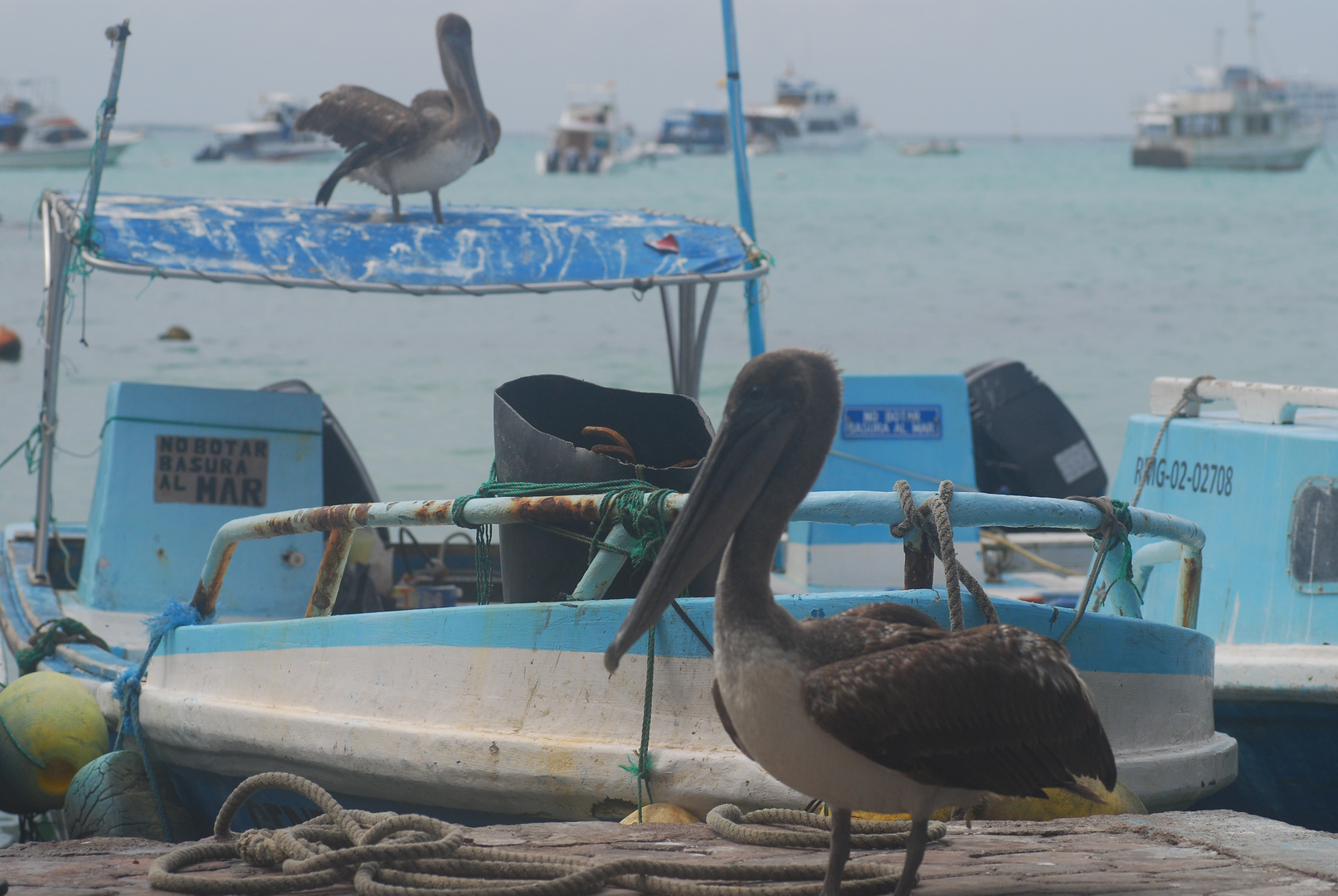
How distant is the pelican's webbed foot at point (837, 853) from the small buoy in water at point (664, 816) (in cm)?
86

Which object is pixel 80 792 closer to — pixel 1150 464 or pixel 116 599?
pixel 116 599

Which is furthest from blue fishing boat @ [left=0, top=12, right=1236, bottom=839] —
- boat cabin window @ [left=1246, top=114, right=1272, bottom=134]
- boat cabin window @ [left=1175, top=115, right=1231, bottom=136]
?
boat cabin window @ [left=1175, top=115, right=1231, bottom=136]

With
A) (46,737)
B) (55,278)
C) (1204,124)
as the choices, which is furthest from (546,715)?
(1204,124)

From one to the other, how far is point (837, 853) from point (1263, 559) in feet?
12.8

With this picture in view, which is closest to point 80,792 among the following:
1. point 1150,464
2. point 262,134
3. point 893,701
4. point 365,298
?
point 893,701

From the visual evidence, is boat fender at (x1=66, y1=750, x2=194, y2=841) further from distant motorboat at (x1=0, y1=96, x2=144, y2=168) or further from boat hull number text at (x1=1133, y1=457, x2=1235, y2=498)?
distant motorboat at (x1=0, y1=96, x2=144, y2=168)

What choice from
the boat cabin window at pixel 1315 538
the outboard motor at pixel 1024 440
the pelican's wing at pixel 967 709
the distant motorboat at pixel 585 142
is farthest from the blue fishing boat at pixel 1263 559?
the distant motorboat at pixel 585 142

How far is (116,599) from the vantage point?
7.23m

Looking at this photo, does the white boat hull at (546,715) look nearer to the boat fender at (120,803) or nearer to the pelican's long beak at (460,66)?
the boat fender at (120,803)

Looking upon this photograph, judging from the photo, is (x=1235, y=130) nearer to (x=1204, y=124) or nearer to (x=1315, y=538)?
(x=1204, y=124)

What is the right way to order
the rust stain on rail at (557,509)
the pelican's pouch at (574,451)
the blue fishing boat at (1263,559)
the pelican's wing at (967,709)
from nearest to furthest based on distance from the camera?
the pelican's wing at (967,709) < the rust stain on rail at (557,509) < the pelican's pouch at (574,451) < the blue fishing boat at (1263,559)

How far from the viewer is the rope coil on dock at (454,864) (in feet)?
10.5

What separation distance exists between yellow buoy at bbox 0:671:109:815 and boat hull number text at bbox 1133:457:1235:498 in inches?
191

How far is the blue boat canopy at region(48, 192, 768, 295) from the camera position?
6.40 m
